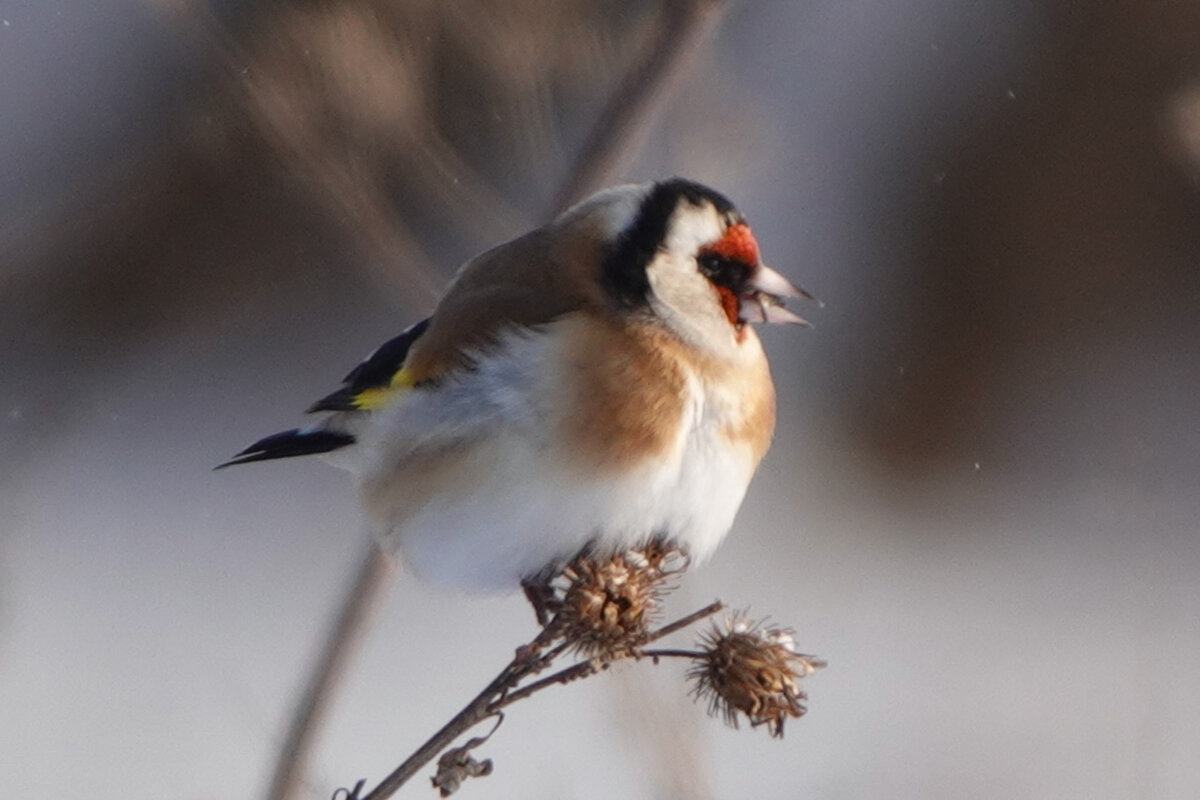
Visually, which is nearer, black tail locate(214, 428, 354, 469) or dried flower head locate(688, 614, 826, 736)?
dried flower head locate(688, 614, 826, 736)

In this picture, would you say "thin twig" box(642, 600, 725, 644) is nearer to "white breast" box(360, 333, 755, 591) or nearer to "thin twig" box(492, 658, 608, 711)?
"thin twig" box(492, 658, 608, 711)

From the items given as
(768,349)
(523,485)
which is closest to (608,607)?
(523,485)

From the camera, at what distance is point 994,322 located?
641 cm

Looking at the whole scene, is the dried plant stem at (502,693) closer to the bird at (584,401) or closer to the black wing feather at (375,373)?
the bird at (584,401)

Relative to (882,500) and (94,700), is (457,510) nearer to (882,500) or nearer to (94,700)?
(94,700)

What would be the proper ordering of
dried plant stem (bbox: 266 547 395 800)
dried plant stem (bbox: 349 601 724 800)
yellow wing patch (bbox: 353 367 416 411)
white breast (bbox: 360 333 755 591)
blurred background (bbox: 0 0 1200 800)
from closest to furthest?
dried plant stem (bbox: 349 601 724 800), dried plant stem (bbox: 266 547 395 800), white breast (bbox: 360 333 755 591), yellow wing patch (bbox: 353 367 416 411), blurred background (bbox: 0 0 1200 800)

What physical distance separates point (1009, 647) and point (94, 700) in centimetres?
282

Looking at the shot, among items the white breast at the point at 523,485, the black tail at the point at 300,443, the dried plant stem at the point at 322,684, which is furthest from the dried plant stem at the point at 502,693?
the black tail at the point at 300,443

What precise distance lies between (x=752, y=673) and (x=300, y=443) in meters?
0.95

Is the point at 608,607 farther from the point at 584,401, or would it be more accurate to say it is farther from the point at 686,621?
the point at 584,401

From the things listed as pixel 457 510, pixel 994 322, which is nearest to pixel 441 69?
pixel 457 510

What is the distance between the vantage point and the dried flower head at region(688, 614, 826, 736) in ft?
6.46

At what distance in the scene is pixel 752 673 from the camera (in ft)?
6.48

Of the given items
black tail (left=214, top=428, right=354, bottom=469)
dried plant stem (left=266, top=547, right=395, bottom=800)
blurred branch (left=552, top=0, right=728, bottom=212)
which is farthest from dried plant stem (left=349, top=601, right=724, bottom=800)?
black tail (left=214, top=428, right=354, bottom=469)
